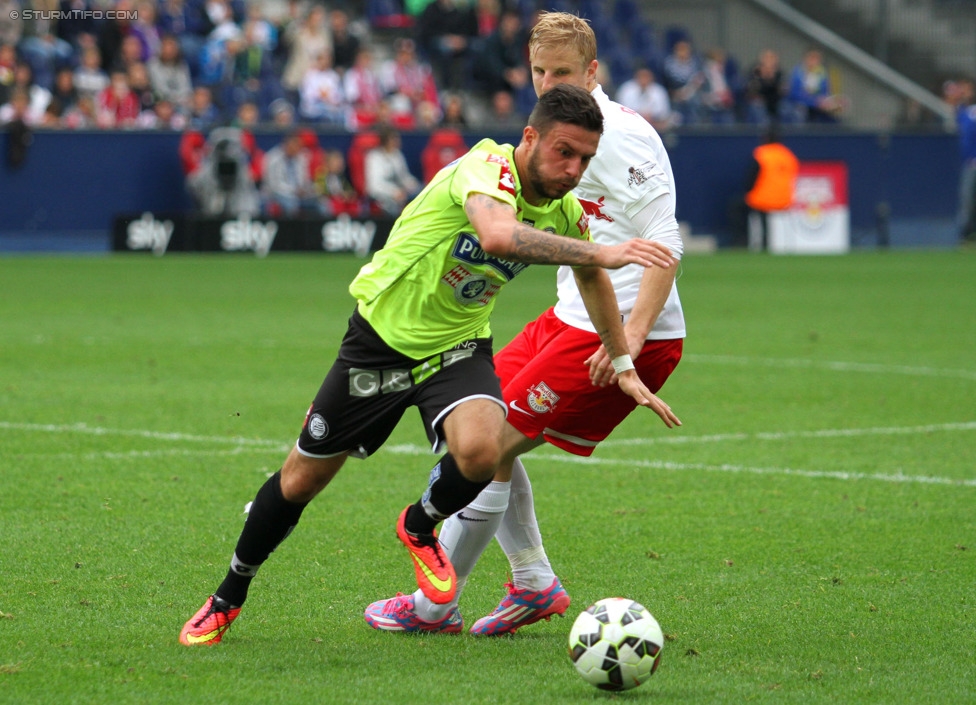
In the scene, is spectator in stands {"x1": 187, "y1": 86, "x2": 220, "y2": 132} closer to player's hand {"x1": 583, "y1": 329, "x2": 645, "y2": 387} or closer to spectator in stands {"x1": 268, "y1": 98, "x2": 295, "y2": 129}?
spectator in stands {"x1": 268, "y1": 98, "x2": 295, "y2": 129}

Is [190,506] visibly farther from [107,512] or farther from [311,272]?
[311,272]

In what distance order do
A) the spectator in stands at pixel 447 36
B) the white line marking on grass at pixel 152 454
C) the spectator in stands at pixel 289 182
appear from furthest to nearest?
1. the spectator in stands at pixel 447 36
2. the spectator in stands at pixel 289 182
3. the white line marking on grass at pixel 152 454

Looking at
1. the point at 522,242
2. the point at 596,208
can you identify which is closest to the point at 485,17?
the point at 596,208

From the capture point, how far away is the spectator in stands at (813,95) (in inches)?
1213

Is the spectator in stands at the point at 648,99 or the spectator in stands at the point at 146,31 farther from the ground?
the spectator in stands at the point at 146,31

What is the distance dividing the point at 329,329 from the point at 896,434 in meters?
6.48

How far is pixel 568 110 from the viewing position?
14.3 ft

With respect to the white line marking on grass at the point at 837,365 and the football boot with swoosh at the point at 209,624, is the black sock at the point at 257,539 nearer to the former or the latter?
the football boot with swoosh at the point at 209,624

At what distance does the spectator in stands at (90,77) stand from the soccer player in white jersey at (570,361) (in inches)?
778

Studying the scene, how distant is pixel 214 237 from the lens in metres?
24.0

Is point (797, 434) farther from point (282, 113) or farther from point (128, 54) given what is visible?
point (128, 54)

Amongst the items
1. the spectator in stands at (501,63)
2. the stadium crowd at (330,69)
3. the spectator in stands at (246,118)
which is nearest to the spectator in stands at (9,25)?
the stadium crowd at (330,69)

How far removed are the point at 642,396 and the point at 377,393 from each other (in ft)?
2.77


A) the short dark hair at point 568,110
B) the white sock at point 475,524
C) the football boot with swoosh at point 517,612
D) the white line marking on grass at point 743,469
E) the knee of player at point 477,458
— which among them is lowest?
the white line marking on grass at point 743,469
